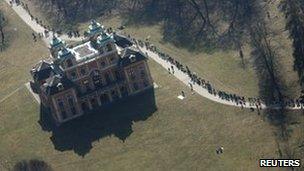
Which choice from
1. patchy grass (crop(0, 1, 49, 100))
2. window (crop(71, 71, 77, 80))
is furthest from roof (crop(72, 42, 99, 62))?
patchy grass (crop(0, 1, 49, 100))

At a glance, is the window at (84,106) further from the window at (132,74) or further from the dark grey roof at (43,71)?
the window at (132,74)

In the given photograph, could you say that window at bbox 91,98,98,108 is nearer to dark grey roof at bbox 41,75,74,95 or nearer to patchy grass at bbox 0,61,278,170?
patchy grass at bbox 0,61,278,170

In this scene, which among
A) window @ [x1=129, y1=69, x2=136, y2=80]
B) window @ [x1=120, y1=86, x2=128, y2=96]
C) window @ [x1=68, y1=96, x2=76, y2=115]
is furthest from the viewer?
window @ [x1=120, y1=86, x2=128, y2=96]

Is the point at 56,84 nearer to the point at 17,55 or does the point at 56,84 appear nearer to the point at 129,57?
the point at 129,57

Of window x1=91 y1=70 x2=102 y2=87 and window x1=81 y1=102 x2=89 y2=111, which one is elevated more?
window x1=91 y1=70 x2=102 y2=87

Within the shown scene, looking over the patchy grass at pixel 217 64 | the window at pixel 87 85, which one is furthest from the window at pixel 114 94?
the patchy grass at pixel 217 64

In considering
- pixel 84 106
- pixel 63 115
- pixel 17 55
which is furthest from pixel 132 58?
pixel 17 55

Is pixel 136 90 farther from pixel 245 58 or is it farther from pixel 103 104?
pixel 245 58
